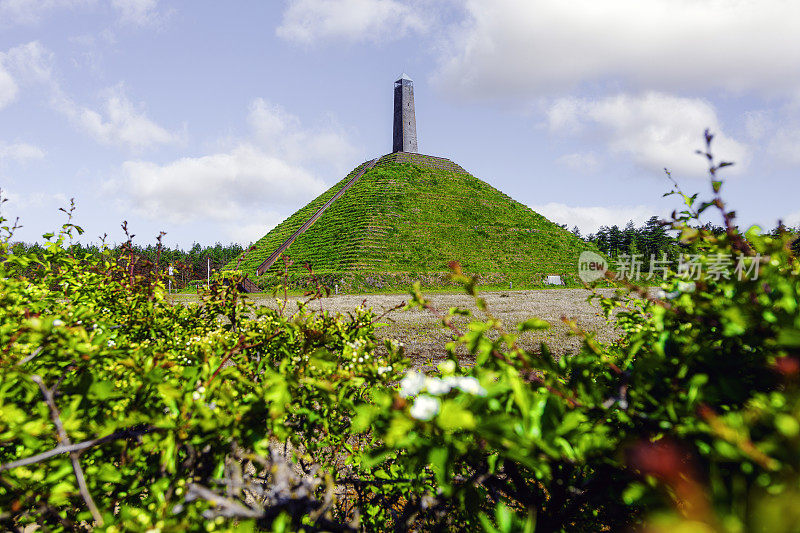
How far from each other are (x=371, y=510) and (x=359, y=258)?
35669 millimetres

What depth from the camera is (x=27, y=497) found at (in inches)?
61.7

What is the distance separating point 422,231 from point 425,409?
44.1 meters

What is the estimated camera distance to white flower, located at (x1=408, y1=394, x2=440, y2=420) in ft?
3.46

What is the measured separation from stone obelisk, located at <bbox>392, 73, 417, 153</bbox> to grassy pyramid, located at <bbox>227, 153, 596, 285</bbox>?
1.64m

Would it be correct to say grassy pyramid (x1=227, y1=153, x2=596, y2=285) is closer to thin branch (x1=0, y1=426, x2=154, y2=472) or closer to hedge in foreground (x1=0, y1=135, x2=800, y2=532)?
hedge in foreground (x1=0, y1=135, x2=800, y2=532)

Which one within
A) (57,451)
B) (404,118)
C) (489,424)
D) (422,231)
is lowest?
(57,451)

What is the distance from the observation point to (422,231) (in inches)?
1769

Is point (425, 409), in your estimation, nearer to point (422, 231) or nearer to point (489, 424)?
point (489, 424)

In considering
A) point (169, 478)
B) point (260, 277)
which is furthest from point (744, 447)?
point (260, 277)

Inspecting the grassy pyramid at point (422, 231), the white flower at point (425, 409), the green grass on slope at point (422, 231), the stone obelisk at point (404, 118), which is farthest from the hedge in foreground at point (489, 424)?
the stone obelisk at point (404, 118)

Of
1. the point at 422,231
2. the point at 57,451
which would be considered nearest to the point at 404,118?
the point at 422,231

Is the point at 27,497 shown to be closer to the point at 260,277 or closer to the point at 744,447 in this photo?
the point at 744,447

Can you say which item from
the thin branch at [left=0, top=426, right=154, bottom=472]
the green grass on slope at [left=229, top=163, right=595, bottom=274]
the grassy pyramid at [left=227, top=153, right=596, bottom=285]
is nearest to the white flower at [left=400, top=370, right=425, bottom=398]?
the thin branch at [left=0, top=426, right=154, bottom=472]

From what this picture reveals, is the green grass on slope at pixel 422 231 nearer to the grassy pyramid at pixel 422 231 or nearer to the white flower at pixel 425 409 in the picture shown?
the grassy pyramid at pixel 422 231
